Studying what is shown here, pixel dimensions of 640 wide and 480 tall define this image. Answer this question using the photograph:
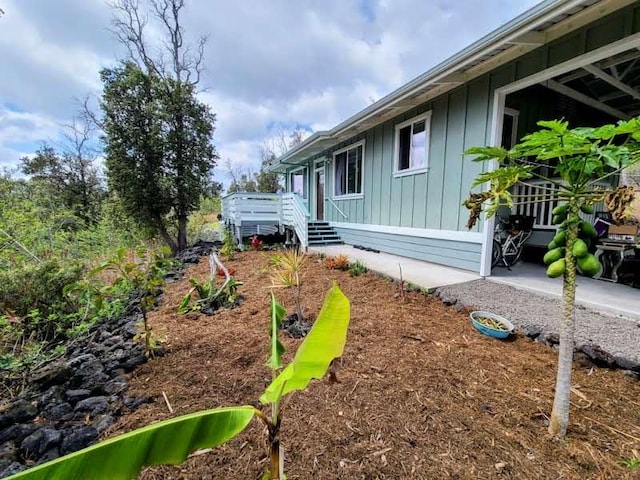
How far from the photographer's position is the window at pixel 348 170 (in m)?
8.96

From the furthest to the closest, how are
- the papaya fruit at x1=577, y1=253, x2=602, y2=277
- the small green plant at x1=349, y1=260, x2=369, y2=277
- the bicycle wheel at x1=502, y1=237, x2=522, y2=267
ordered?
1. the small green plant at x1=349, y1=260, x2=369, y2=277
2. the bicycle wheel at x1=502, y1=237, x2=522, y2=267
3. the papaya fruit at x1=577, y1=253, x2=602, y2=277

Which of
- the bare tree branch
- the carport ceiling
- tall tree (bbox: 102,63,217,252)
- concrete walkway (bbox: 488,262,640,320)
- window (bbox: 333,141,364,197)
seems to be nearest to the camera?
concrete walkway (bbox: 488,262,640,320)

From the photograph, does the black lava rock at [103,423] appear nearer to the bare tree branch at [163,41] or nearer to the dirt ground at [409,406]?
the dirt ground at [409,406]

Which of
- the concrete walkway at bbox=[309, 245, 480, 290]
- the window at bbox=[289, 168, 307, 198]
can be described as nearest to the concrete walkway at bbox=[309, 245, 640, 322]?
the concrete walkway at bbox=[309, 245, 480, 290]

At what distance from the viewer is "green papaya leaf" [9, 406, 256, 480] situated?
85 cm

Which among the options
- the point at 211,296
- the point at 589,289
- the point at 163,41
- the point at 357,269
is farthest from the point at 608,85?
the point at 163,41

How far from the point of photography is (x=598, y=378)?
2.28m

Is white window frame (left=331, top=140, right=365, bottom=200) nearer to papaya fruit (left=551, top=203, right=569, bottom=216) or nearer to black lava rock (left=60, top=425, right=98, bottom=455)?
papaya fruit (left=551, top=203, right=569, bottom=216)

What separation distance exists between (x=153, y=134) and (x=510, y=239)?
11852mm

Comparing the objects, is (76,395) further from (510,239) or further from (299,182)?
(299,182)

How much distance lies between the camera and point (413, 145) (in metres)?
6.75

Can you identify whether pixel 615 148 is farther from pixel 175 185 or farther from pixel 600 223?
pixel 175 185

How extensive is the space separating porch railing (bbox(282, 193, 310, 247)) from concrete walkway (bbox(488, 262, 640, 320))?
5.37 metres

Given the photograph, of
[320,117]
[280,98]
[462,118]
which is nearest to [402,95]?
[462,118]
